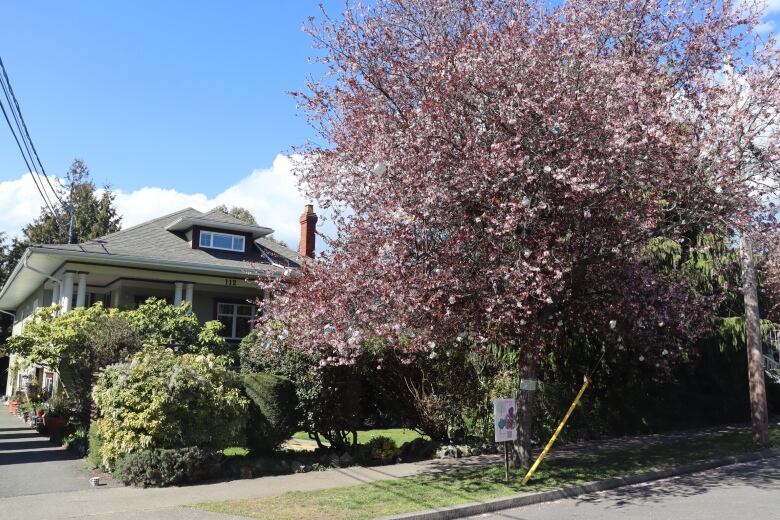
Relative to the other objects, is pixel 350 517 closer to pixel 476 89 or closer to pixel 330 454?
pixel 330 454

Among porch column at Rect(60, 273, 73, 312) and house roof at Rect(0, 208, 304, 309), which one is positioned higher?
house roof at Rect(0, 208, 304, 309)

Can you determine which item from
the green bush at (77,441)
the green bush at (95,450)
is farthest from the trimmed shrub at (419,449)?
the green bush at (77,441)

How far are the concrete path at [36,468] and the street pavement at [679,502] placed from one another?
642 centimetres

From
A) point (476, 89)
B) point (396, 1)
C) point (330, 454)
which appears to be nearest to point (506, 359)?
point (330, 454)

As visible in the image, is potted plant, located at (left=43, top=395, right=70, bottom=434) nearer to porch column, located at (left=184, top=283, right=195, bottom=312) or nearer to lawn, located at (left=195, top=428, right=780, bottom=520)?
porch column, located at (left=184, top=283, right=195, bottom=312)

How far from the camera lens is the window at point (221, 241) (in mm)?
23953

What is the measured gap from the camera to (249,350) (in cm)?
1280

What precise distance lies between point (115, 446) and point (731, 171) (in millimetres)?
10802

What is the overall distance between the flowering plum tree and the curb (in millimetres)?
1469

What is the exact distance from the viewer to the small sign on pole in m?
10.1

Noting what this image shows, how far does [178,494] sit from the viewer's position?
30.3 feet

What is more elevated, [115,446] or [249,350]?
Answer: [249,350]

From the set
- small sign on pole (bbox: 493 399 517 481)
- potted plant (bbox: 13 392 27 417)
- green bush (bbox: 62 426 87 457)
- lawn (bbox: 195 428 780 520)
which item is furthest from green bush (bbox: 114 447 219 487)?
potted plant (bbox: 13 392 27 417)

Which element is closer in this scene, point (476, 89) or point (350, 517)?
point (350, 517)
